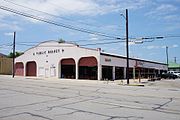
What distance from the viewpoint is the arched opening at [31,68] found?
59487mm

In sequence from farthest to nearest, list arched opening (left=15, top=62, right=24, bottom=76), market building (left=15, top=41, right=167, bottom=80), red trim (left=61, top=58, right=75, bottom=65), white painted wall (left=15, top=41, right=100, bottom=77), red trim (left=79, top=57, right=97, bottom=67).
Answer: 1. arched opening (left=15, top=62, right=24, bottom=76)
2. red trim (left=61, top=58, right=75, bottom=65)
3. white painted wall (left=15, top=41, right=100, bottom=77)
4. market building (left=15, top=41, right=167, bottom=80)
5. red trim (left=79, top=57, right=97, bottom=67)

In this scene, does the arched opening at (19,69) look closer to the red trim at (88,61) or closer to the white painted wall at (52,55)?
the white painted wall at (52,55)

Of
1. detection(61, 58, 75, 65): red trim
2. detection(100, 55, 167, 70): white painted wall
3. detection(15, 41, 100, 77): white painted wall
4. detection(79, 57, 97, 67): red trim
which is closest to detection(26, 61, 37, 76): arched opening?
detection(15, 41, 100, 77): white painted wall

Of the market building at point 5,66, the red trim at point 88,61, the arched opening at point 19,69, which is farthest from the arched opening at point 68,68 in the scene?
the market building at point 5,66

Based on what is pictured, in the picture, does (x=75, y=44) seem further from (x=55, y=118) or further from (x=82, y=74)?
(x=55, y=118)

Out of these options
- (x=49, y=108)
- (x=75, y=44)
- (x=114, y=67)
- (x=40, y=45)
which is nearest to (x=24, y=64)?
(x=40, y=45)

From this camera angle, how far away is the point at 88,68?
4866cm

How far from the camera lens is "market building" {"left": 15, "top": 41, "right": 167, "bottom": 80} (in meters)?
47.3

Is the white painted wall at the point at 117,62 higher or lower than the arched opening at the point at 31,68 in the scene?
higher

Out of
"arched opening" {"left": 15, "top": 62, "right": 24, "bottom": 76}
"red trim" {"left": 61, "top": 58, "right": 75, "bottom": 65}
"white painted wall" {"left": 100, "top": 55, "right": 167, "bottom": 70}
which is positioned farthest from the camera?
"arched opening" {"left": 15, "top": 62, "right": 24, "bottom": 76}

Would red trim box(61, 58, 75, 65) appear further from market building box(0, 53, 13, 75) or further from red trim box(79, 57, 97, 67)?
market building box(0, 53, 13, 75)

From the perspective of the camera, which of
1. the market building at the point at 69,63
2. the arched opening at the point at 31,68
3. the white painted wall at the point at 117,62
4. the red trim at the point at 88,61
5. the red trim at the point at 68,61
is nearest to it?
the red trim at the point at 88,61

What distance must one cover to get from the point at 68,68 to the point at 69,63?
1274mm

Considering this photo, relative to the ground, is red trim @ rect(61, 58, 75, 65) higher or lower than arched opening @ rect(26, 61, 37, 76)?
higher
